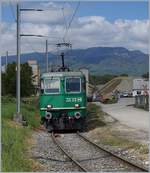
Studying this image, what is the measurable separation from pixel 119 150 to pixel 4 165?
6.34 m

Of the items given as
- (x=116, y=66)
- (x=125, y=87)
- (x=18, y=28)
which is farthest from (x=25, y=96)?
(x=116, y=66)

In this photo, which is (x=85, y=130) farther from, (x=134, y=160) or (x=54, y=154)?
(x=134, y=160)

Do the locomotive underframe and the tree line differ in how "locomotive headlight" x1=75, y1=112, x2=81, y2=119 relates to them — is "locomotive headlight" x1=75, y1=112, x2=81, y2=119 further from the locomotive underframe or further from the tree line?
the tree line

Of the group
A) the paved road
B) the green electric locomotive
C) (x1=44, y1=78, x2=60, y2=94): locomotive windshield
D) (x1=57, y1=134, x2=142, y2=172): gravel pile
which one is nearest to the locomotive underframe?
the green electric locomotive

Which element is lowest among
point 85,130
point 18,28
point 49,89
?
point 85,130

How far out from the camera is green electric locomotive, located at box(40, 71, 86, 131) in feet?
82.0

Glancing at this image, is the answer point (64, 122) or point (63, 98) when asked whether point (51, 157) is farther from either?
point (64, 122)

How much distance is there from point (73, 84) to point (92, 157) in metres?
10.4

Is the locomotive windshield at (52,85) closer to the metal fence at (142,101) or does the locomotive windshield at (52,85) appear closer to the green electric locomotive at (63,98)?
the green electric locomotive at (63,98)

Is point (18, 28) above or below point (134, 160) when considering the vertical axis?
above

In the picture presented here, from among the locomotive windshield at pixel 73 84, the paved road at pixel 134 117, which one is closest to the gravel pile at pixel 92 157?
the locomotive windshield at pixel 73 84

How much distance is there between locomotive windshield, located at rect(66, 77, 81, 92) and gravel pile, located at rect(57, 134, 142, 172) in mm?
4621

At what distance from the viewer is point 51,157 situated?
15266 millimetres

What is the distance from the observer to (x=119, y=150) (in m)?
16.5
